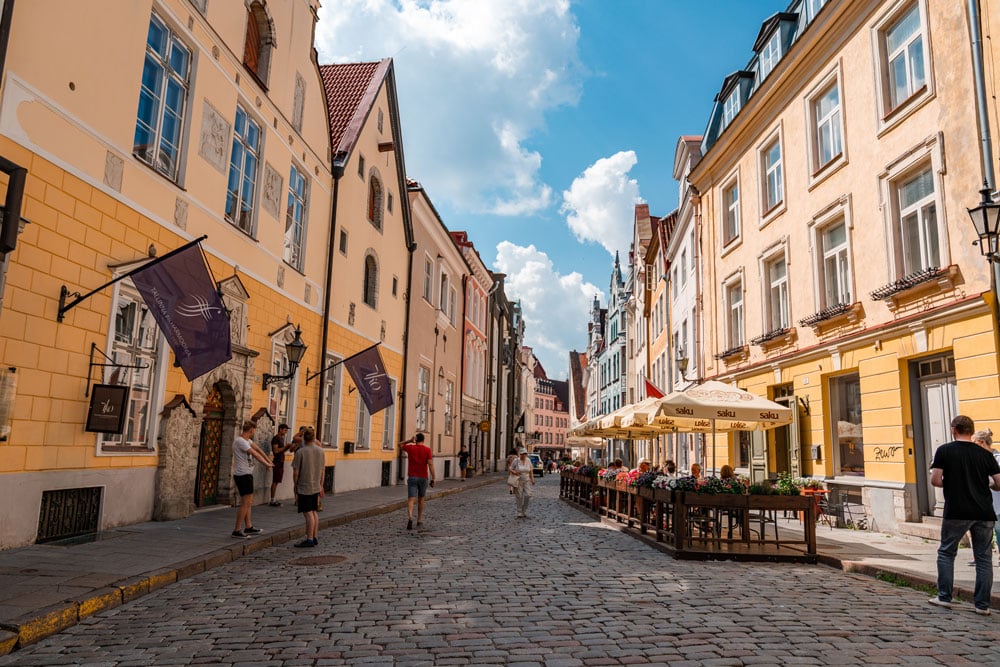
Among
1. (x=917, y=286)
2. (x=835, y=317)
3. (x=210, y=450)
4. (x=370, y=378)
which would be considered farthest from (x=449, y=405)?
(x=917, y=286)

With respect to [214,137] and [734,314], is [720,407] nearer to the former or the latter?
[734,314]

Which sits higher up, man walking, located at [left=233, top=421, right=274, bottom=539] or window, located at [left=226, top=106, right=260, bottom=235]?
window, located at [left=226, top=106, right=260, bottom=235]

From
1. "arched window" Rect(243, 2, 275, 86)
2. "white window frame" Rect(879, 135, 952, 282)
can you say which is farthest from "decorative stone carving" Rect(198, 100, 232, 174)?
"white window frame" Rect(879, 135, 952, 282)

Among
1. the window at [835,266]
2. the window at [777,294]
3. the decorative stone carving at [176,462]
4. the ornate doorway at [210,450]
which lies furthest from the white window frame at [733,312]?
the decorative stone carving at [176,462]

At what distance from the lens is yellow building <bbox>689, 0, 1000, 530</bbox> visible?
10.8 meters

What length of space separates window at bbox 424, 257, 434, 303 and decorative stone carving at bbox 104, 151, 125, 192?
1881cm

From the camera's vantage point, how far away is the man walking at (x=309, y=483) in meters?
10.2

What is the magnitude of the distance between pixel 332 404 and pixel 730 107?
1469 centimetres

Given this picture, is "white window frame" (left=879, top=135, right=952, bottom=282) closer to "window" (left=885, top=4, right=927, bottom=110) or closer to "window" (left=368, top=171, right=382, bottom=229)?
"window" (left=885, top=4, right=927, bottom=110)

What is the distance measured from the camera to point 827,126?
50.0 ft

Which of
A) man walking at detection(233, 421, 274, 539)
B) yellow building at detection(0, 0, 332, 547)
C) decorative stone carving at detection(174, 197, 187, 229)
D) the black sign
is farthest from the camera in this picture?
decorative stone carving at detection(174, 197, 187, 229)

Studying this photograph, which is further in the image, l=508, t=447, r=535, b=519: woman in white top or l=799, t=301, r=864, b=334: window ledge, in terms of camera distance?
l=508, t=447, r=535, b=519: woman in white top

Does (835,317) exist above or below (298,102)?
below

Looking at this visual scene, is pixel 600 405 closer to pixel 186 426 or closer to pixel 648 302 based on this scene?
pixel 648 302
